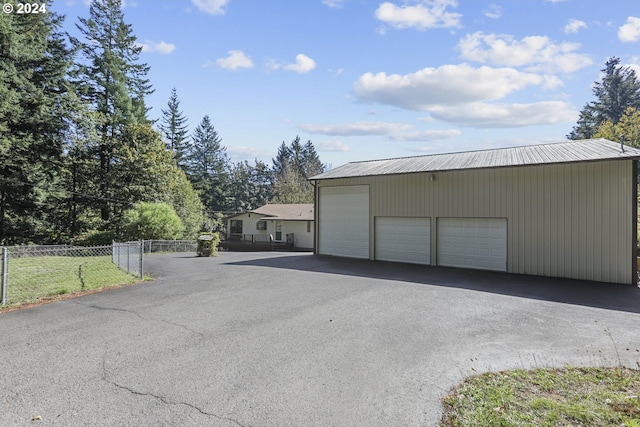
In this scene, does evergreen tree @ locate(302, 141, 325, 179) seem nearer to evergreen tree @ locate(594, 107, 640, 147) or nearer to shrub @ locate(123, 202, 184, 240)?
evergreen tree @ locate(594, 107, 640, 147)

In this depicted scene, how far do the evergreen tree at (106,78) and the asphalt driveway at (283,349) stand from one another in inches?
899

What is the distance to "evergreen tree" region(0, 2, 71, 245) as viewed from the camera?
811 inches

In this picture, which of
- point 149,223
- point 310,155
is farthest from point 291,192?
point 310,155

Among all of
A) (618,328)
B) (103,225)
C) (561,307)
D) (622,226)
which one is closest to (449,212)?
(622,226)

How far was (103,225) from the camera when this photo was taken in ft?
87.1

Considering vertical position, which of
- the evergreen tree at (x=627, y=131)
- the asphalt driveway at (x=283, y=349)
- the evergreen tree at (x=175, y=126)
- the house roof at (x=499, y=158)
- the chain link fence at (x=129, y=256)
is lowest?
the asphalt driveway at (x=283, y=349)

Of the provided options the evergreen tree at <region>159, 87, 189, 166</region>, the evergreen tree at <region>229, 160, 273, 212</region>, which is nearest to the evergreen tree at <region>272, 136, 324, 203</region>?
the evergreen tree at <region>229, 160, 273, 212</region>

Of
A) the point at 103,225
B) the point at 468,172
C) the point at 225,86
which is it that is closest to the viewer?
the point at 468,172

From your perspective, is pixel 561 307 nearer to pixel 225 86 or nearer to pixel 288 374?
pixel 288 374

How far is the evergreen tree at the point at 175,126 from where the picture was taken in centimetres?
4415

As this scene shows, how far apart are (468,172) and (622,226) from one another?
4372mm

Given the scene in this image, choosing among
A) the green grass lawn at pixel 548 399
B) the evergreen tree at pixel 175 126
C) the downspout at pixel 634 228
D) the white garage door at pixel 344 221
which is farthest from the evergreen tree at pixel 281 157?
the green grass lawn at pixel 548 399

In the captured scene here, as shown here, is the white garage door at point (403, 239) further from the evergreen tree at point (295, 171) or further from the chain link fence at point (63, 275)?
the evergreen tree at point (295, 171)

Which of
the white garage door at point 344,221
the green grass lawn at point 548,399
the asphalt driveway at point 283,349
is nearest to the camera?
the green grass lawn at point 548,399
